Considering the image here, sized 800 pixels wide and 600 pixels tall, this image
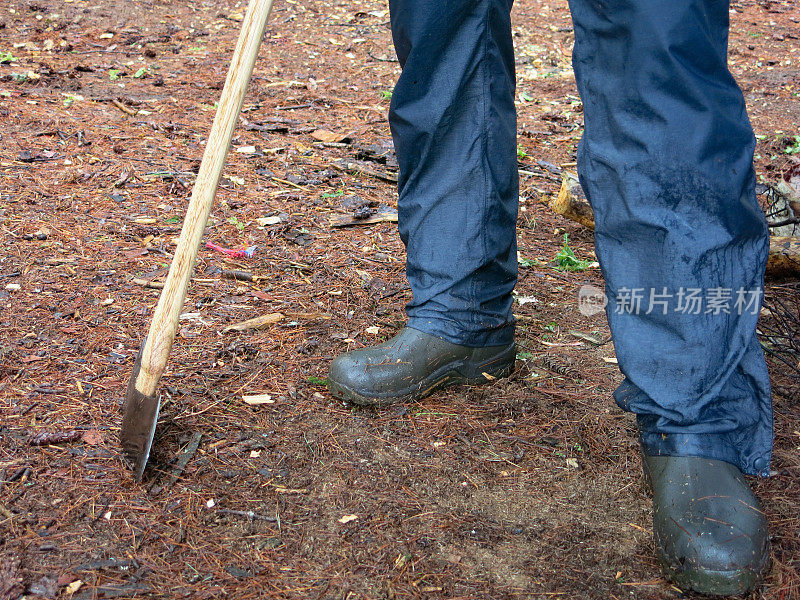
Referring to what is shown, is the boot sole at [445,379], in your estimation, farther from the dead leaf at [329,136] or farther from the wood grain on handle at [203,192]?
the dead leaf at [329,136]

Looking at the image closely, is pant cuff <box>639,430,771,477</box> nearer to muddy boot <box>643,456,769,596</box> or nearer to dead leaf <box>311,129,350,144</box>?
muddy boot <box>643,456,769,596</box>

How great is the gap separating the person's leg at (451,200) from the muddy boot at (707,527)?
31.5 inches

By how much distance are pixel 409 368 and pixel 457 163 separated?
0.68 m

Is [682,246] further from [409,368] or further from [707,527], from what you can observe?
[409,368]

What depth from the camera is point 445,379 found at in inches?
99.2

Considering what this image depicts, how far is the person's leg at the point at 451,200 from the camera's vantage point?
7.41ft

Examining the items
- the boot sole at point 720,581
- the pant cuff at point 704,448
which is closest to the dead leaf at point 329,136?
the pant cuff at point 704,448

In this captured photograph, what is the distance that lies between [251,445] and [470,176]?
107 cm

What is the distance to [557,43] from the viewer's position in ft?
24.0

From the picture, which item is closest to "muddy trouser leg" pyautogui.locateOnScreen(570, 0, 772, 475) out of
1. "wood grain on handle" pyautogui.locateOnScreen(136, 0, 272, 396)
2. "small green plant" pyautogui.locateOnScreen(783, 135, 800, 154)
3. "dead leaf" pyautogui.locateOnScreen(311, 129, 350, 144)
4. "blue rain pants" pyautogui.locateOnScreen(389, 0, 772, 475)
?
"blue rain pants" pyautogui.locateOnScreen(389, 0, 772, 475)

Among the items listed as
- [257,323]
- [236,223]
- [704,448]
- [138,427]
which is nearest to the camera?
[704,448]

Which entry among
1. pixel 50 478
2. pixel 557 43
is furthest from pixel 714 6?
pixel 557 43

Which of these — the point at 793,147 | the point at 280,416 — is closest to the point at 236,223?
the point at 280,416

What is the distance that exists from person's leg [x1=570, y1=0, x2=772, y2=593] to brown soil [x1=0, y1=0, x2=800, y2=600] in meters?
0.18
